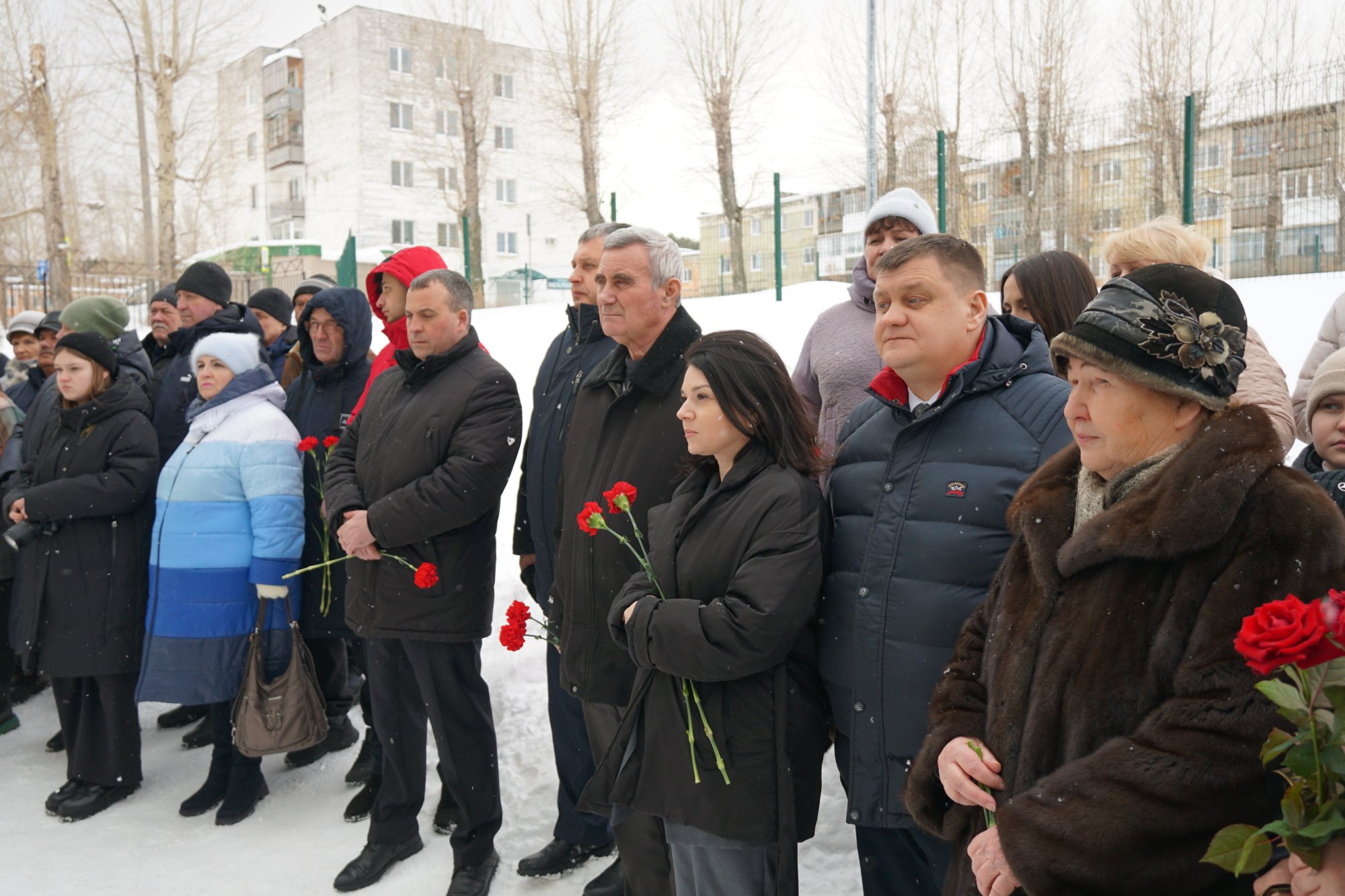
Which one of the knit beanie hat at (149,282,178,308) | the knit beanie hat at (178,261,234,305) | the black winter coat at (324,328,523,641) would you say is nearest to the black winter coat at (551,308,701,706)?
the black winter coat at (324,328,523,641)

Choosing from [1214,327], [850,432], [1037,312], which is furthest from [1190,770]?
[1037,312]

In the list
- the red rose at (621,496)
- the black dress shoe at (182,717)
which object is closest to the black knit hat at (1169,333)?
the red rose at (621,496)

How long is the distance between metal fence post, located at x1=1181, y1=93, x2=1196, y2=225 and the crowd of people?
7701 millimetres

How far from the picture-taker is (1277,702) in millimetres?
1347

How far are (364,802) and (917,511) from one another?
129 inches

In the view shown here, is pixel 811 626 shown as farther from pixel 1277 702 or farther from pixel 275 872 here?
pixel 275 872

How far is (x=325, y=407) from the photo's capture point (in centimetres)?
490

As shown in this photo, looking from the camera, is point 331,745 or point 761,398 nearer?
point 761,398

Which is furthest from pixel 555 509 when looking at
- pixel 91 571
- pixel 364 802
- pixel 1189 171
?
pixel 1189 171

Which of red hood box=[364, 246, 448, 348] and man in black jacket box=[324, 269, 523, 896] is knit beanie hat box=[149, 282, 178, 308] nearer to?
red hood box=[364, 246, 448, 348]

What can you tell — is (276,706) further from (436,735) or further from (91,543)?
(91,543)

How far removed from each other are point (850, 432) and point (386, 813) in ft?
8.31

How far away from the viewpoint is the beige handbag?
440 centimetres

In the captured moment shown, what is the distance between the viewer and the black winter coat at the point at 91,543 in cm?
474
